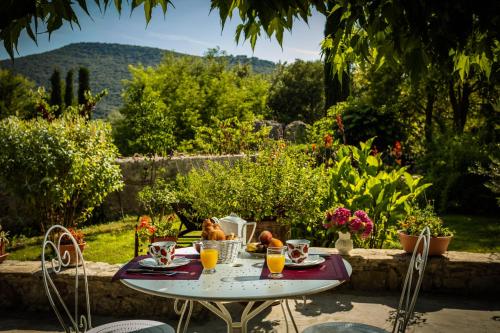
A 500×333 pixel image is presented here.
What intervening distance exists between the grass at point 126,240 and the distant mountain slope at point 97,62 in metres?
47.2

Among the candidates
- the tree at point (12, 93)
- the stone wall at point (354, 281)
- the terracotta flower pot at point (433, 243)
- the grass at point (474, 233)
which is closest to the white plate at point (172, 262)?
the stone wall at point (354, 281)

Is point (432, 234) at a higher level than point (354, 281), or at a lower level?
higher

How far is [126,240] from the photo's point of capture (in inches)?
273

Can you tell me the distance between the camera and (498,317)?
3867 millimetres

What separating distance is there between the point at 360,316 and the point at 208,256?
2090mm

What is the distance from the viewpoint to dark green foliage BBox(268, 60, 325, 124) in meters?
34.8

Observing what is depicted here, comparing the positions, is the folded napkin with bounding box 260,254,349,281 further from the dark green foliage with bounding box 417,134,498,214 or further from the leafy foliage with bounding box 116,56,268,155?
the leafy foliage with bounding box 116,56,268,155

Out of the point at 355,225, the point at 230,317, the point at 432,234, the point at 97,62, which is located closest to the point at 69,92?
the point at 97,62

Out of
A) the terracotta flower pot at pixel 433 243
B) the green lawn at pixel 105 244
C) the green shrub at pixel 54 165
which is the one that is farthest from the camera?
the green shrub at pixel 54 165

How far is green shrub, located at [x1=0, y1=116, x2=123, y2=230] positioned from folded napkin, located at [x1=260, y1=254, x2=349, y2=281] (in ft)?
15.1

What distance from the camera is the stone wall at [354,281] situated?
156 inches

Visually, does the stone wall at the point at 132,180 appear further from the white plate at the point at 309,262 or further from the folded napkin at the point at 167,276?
the white plate at the point at 309,262

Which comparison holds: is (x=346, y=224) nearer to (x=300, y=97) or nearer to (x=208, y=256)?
(x=208, y=256)

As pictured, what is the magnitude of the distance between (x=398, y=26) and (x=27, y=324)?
11.5 feet
